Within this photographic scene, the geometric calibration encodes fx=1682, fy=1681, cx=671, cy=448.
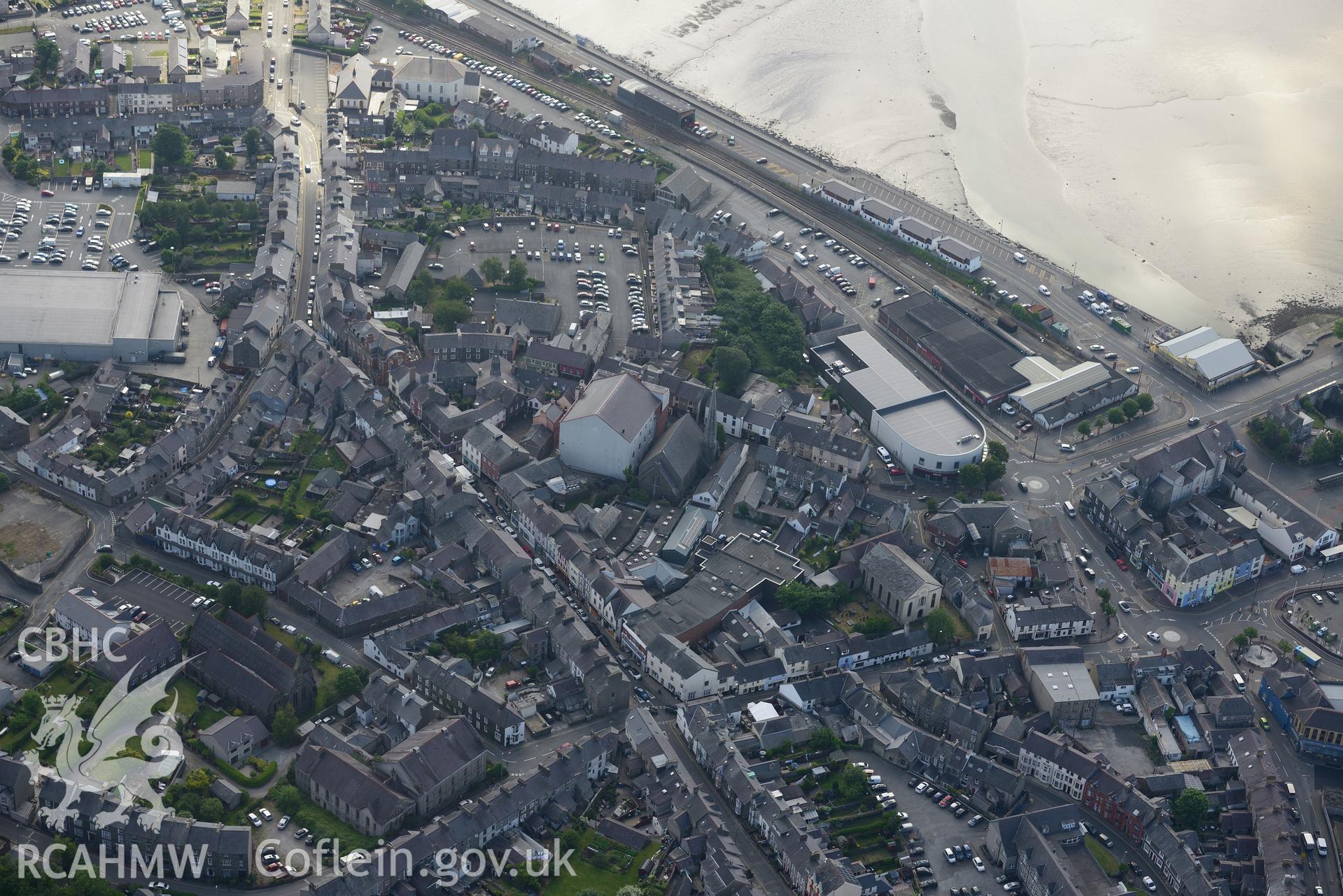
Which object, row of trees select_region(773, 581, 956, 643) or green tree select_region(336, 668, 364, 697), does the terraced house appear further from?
row of trees select_region(773, 581, 956, 643)

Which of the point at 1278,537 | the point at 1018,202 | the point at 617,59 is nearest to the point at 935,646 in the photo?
the point at 1278,537

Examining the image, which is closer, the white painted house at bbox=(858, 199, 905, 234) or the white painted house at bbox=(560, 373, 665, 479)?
the white painted house at bbox=(560, 373, 665, 479)

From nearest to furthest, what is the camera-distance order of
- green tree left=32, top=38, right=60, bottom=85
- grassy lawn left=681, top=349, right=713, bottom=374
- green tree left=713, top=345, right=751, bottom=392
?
1. green tree left=713, top=345, right=751, bottom=392
2. grassy lawn left=681, top=349, right=713, bottom=374
3. green tree left=32, top=38, right=60, bottom=85

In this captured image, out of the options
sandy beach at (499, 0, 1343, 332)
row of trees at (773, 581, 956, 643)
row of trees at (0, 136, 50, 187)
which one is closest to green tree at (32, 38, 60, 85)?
row of trees at (0, 136, 50, 187)

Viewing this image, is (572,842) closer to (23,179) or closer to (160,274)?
(160,274)

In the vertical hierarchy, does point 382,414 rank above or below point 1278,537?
below

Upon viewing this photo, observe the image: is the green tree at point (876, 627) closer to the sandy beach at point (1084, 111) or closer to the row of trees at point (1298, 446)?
the row of trees at point (1298, 446)

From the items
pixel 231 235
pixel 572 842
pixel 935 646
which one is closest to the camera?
pixel 572 842
